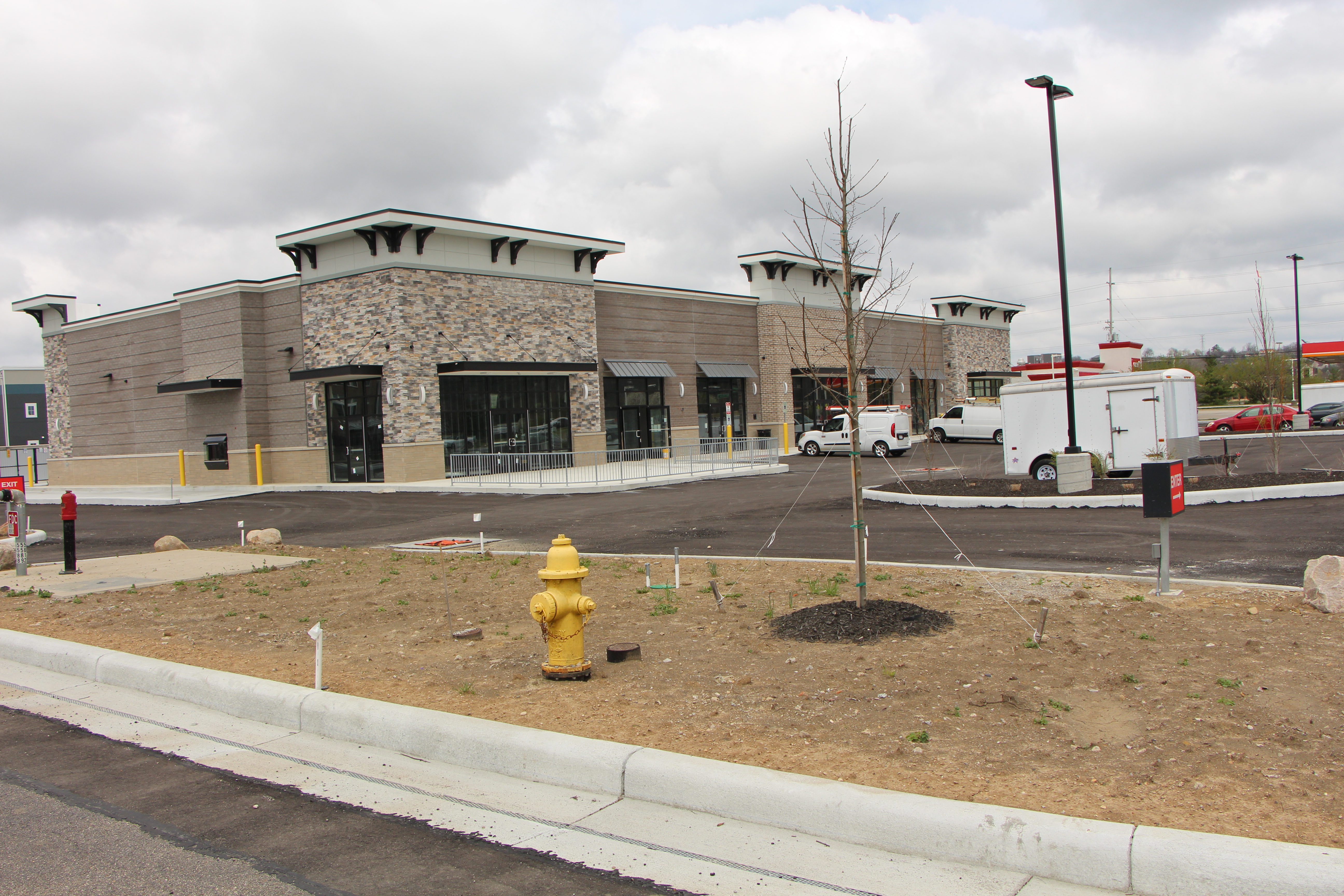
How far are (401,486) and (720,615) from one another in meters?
23.4

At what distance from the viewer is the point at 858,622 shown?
7652 mm

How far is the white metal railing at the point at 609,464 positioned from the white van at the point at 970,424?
46.2 feet

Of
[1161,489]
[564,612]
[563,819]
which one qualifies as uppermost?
[1161,489]

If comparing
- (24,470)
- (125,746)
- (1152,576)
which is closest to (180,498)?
(24,470)

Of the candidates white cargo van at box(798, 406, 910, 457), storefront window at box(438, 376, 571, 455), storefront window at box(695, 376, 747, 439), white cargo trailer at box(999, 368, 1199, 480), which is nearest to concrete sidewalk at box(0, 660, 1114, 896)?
white cargo trailer at box(999, 368, 1199, 480)

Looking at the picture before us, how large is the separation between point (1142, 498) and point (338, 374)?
2598 cm

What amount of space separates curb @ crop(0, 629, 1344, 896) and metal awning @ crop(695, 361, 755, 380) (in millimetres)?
36178

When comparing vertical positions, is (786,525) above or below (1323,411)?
below

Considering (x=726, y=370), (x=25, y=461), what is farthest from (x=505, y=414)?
(x=25, y=461)

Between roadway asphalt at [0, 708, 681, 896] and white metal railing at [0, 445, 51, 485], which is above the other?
white metal railing at [0, 445, 51, 485]

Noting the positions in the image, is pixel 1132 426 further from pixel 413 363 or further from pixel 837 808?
pixel 413 363

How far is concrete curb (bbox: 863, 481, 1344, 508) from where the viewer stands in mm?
16219

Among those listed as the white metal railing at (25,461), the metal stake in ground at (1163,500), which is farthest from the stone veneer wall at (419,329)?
the metal stake in ground at (1163,500)

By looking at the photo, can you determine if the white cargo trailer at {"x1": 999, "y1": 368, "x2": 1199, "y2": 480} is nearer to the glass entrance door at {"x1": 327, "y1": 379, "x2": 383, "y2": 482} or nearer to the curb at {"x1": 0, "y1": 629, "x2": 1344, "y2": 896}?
the curb at {"x1": 0, "y1": 629, "x2": 1344, "y2": 896}
